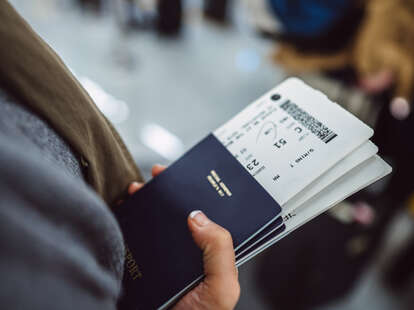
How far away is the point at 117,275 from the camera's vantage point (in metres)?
0.43

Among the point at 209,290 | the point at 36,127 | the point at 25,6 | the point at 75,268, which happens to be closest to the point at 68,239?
the point at 75,268

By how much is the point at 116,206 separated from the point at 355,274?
1.07m

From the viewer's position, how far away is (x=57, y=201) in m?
0.32

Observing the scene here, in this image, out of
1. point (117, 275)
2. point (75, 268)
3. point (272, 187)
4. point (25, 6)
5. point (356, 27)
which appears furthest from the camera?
point (25, 6)

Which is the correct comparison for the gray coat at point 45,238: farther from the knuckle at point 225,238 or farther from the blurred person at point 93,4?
the blurred person at point 93,4

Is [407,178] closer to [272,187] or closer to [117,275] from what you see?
[272,187]

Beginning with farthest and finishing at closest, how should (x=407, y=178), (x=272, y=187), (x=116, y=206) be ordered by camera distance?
(x=407, y=178) → (x=116, y=206) → (x=272, y=187)

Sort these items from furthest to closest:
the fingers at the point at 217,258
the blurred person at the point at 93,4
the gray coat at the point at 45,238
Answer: the blurred person at the point at 93,4, the fingers at the point at 217,258, the gray coat at the point at 45,238

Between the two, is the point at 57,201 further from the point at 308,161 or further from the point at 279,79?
the point at 279,79

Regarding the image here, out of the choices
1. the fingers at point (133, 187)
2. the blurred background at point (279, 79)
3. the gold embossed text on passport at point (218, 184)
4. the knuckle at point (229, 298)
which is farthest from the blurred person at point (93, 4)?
the knuckle at point (229, 298)

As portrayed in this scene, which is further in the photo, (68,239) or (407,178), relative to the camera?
(407,178)

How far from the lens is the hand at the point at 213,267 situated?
53cm

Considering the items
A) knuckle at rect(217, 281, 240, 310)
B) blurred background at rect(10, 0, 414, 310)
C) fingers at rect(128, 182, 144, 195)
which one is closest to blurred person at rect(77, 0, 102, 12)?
blurred background at rect(10, 0, 414, 310)

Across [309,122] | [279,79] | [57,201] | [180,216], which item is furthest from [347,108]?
[279,79]
